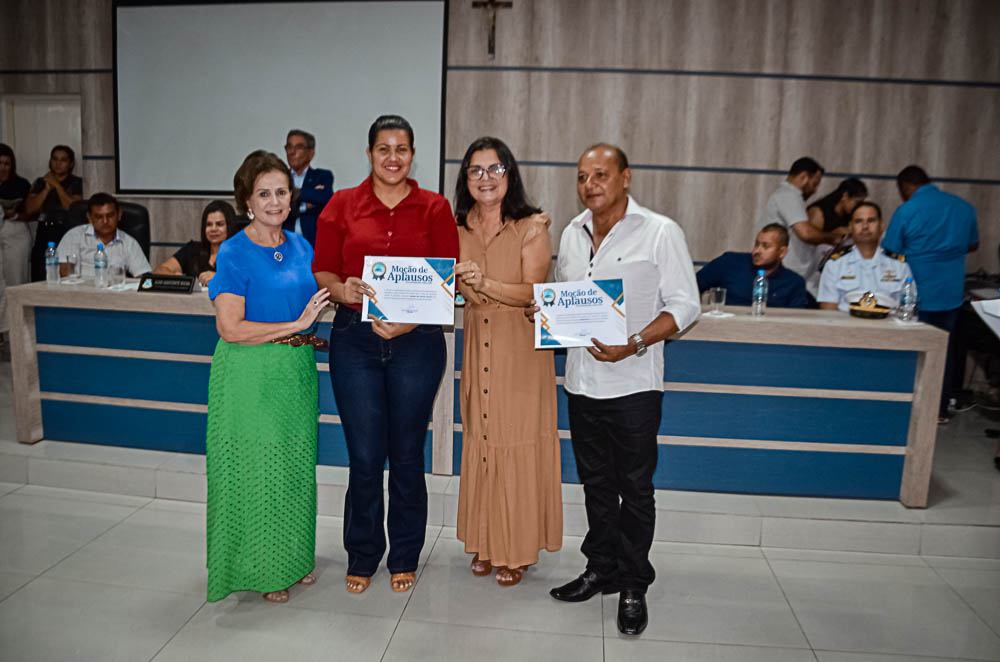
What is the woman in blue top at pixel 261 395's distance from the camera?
7.61 feet

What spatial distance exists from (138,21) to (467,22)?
2672 millimetres

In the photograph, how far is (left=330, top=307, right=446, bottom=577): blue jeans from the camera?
2.42 m

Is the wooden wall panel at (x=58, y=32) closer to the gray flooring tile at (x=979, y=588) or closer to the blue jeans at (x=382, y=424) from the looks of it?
the blue jeans at (x=382, y=424)

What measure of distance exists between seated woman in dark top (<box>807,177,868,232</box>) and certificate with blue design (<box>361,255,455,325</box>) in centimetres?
360

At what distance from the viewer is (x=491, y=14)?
5.28 meters

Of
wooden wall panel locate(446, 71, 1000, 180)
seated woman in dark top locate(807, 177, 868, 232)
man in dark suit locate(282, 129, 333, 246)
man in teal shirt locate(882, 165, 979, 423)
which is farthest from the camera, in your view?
wooden wall panel locate(446, 71, 1000, 180)

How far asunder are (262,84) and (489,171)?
4.14m

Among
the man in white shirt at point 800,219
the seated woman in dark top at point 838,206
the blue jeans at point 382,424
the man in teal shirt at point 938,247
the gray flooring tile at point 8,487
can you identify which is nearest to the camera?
the blue jeans at point 382,424

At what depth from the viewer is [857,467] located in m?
3.18

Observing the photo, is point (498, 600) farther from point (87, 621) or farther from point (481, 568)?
point (87, 621)

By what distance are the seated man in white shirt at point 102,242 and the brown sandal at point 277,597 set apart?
2.51m

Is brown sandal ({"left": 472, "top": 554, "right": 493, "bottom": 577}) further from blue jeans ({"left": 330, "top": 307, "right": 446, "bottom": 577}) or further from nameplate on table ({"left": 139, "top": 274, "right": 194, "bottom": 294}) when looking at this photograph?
nameplate on table ({"left": 139, "top": 274, "right": 194, "bottom": 294})

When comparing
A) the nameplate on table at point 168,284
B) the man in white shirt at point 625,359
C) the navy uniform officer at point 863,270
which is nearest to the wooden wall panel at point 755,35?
the navy uniform officer at point 863,270

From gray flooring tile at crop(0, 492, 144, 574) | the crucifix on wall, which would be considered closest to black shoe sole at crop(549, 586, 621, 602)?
gray flooring tile at crop(0, 492, 144, 574)
